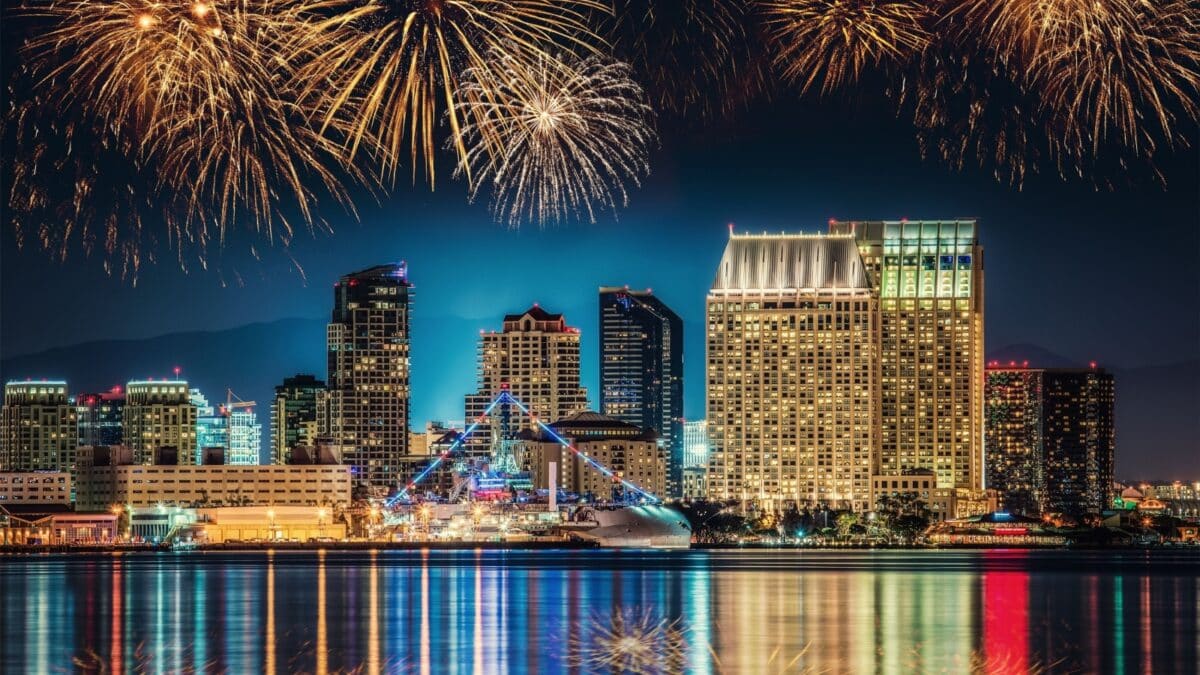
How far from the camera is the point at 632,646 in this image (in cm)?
9238

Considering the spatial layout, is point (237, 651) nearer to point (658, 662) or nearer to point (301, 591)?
point (658, 662)

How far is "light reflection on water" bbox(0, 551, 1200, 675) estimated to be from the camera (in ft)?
287

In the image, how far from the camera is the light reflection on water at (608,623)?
87.6 m

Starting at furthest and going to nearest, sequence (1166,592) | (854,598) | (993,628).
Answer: (1166,592)
(854,598)
(993,628)

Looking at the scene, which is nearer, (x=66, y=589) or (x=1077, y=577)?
(x=66, y=589)

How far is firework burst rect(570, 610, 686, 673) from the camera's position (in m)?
83.4

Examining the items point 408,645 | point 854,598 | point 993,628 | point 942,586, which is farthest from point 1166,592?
point 408,645

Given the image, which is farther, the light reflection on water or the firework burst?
the light reflection on water

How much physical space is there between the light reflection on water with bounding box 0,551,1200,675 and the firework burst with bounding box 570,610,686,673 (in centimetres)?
16

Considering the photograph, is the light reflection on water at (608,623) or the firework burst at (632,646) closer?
the firework burst at (632,646)

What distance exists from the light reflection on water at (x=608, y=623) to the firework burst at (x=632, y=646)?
16 cm

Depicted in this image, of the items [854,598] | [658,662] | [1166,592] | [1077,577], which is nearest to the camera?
[658,662]

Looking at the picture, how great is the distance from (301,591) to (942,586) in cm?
4567

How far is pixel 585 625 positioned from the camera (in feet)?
346
